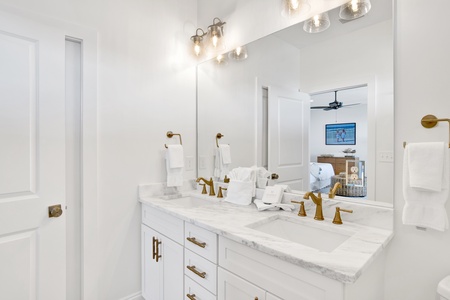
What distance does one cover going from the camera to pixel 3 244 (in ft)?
4.51

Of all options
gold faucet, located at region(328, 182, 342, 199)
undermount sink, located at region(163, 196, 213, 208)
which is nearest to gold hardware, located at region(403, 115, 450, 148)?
gold faucet, located at region(328, 182, 342, 199)

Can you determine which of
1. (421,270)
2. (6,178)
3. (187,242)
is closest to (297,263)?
(421,270)

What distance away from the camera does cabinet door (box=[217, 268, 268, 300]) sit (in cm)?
103

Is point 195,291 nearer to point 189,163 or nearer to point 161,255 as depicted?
point 161,255

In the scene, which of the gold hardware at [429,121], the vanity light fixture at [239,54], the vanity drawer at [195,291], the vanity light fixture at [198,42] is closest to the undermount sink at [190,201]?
the vanity drawer at [195,291]

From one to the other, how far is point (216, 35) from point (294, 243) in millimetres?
1715

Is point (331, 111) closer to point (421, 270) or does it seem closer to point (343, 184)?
point (343, 184)

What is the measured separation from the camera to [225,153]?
81.1 inches

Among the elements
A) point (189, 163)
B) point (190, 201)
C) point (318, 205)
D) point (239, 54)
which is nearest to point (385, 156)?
point (318, 205)

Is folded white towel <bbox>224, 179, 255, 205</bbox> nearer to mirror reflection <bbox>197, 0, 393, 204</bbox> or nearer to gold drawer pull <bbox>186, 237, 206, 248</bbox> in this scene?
mirror reflection <bbox>197, 0, 393, 204</bbox>

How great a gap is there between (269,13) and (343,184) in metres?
1.27

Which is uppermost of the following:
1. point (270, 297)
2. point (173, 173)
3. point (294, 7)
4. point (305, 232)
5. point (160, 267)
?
point (294, 7)

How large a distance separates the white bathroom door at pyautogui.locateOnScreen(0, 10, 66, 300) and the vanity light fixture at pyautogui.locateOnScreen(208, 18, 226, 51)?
1.08 m

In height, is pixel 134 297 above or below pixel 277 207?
below
